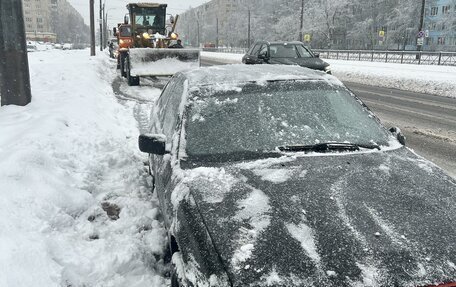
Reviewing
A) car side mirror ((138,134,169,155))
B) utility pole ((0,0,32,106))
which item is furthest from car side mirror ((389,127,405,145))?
utility pole ((0,0,32,106))

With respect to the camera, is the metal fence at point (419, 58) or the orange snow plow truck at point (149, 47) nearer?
the orange snow plow truck at point (149, 47)

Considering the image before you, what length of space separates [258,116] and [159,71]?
12.5m

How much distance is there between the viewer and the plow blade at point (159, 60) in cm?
1503

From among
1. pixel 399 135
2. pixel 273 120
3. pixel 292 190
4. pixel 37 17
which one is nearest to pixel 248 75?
pixel 273 120

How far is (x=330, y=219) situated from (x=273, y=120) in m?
1.25

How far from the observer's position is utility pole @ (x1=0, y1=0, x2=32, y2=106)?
702cm

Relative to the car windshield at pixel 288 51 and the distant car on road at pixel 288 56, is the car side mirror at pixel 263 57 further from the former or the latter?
the car windshield at pixel 288 51

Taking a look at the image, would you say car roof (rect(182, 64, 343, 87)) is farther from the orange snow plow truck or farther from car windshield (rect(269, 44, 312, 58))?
the orange snow plow truck

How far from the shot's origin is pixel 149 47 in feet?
58.0

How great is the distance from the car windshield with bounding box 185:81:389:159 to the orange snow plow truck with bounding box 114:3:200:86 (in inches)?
445

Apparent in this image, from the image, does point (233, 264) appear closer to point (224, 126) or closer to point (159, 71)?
point (224, 126)

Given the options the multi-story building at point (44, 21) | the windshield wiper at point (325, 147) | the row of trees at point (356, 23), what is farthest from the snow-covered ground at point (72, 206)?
the multi-story building at point (44, 21)

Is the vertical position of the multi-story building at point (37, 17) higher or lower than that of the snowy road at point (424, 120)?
higher

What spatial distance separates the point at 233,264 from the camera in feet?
6.20
